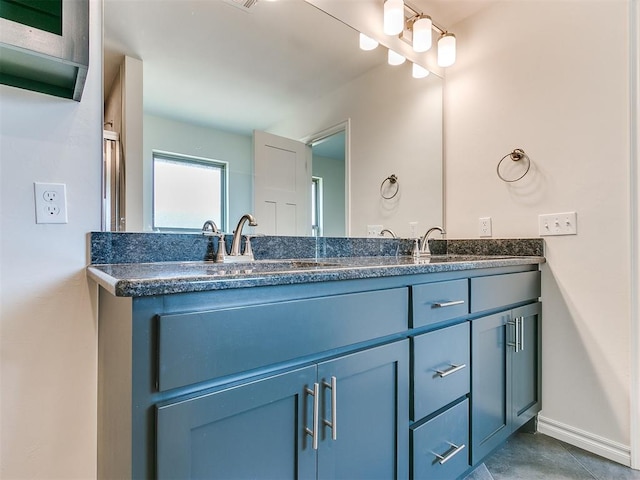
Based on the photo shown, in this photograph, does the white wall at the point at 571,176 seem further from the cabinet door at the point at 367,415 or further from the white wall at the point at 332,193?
the cabinet door at the point at 367,415

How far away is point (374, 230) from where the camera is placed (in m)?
1.96

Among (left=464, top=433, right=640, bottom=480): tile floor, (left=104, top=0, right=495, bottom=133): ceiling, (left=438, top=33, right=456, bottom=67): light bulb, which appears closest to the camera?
(left=104, top=0, right=495, bottom=133): ceiling

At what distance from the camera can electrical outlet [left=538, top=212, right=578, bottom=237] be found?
5.44 ft

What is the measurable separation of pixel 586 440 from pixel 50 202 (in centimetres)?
237

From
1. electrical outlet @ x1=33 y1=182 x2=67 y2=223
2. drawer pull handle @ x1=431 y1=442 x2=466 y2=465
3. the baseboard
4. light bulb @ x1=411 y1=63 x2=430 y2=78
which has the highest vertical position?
light bulb @ x1=411 y1=63 x2=430 y2=78

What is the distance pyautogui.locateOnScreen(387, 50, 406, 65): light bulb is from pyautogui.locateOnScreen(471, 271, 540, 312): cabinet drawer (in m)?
1.38

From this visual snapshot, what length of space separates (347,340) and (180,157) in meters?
0.89

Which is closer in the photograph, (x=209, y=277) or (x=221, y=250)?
(x=209, y=277)

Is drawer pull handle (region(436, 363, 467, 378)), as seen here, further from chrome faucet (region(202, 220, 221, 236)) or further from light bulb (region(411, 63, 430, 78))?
light bulb (region(411, 63, 430, 78))

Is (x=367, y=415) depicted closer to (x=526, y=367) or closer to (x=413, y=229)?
(x=526, y=367)

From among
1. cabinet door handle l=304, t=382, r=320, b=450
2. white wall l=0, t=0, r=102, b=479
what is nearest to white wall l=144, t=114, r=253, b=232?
white wall l=0, t=0, r=102, b=479

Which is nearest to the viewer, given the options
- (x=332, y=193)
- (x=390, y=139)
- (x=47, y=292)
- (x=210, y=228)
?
(x=47, y=292)

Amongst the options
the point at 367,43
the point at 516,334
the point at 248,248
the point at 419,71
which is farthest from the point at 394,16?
the point at 516,334

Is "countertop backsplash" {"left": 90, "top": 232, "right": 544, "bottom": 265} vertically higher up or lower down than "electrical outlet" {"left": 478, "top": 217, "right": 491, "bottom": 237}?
lower down
